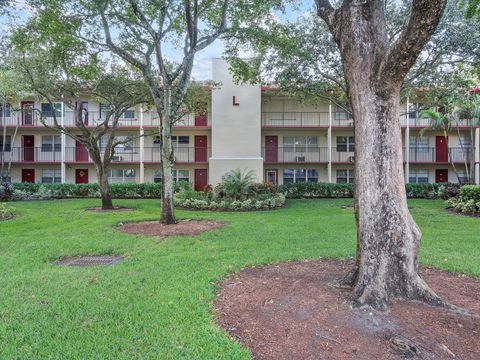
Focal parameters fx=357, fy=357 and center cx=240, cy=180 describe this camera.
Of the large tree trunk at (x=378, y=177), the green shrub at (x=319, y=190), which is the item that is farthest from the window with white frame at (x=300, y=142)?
the large tree trunk at (x=378, y=177)

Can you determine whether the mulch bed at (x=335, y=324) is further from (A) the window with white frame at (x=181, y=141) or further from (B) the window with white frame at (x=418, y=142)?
(B) the window with white frame at (x=418, y=142)

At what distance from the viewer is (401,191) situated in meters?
4.15

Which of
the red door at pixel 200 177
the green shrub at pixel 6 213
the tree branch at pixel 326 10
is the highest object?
the tree branch at pixel 326 10

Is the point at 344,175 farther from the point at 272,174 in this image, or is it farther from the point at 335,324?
the point at 335,324

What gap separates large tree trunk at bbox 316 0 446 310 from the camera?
404 centimetres

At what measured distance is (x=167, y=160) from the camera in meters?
A: 10.6

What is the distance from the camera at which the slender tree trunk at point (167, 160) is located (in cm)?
1056

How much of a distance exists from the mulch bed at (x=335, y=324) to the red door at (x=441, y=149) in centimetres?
2275

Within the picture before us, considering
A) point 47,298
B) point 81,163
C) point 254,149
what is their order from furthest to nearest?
point 81,163
point 254,149
point 47,298

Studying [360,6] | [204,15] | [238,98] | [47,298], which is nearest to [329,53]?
[204,15]

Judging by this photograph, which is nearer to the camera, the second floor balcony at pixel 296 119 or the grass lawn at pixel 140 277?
the grass lawn at pixel 140 277

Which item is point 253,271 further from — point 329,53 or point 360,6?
point 329,53

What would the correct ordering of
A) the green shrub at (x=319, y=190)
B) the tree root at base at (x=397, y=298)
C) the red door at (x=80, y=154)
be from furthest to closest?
the red door at (x=80, y=154)
the green shrub at (x=319, y=190)
the tree root at base at (x=397, y=298)

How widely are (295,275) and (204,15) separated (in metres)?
9.73
